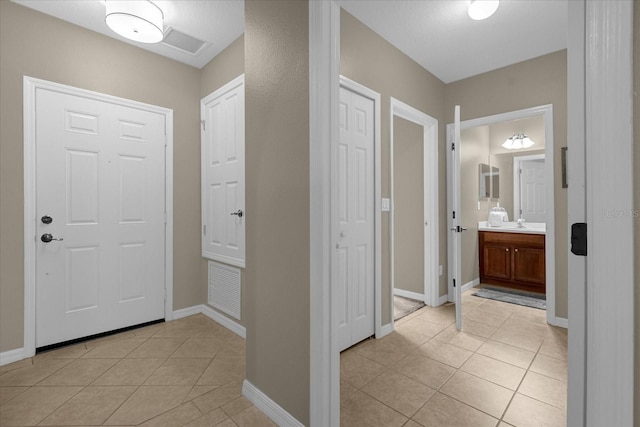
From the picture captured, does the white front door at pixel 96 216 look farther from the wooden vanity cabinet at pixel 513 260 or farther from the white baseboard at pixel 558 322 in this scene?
the wooden vanity cabinet at pixel 513 260

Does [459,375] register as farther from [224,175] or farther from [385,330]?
[224,175]

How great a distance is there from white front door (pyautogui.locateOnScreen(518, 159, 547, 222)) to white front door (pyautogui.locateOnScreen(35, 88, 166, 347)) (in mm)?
5047

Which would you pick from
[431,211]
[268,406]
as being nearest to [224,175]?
[268,406]

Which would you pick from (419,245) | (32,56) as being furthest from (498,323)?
(32,56)

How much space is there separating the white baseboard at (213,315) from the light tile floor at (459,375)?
101cm

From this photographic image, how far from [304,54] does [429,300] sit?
305cm

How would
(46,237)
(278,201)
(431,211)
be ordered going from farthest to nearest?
(431,211) < (46,237) < (278,201)

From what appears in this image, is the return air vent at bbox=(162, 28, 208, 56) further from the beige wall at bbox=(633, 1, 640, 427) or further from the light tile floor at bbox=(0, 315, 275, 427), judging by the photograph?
the beige wall at bbox=(633, 1, 640, 427)

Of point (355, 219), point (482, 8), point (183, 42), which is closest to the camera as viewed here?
point (482, 8)

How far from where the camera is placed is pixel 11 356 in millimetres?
2191

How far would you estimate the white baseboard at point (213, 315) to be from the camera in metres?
2.70

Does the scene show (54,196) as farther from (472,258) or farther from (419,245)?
(472,258)

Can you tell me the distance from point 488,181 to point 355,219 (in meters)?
3.19

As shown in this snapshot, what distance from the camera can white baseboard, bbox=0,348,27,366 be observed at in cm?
216
